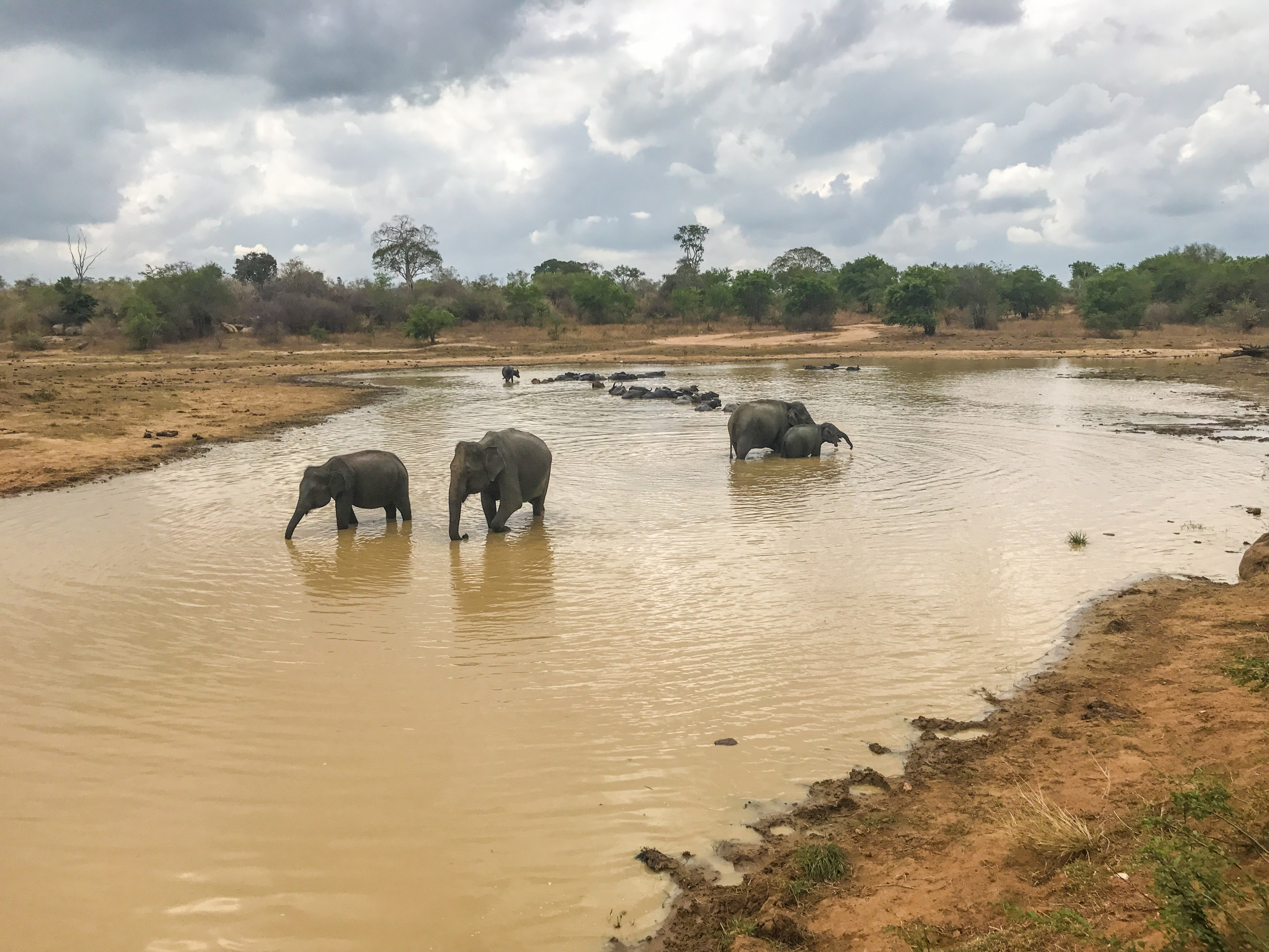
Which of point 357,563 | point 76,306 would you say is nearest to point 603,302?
point 76,306

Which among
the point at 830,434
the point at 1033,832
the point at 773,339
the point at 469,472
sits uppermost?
the point at 773,339

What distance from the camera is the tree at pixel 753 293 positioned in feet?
234

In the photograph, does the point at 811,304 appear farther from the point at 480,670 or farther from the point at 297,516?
the point at 480,670

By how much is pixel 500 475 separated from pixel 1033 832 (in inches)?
350

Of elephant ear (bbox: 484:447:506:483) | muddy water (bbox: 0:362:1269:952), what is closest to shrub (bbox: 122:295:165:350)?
A: muddy water (bbox: 0:362:1269:952)

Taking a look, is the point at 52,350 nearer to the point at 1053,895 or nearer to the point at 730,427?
the point at 730,427

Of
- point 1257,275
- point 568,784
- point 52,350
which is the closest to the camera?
point 568,784

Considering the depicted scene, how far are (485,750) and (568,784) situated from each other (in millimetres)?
768

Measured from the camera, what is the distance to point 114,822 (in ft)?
17.6

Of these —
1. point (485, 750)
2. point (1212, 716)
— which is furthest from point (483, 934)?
point (1212, 716)

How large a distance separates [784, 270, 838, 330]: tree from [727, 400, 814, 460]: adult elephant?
49499 millimetres

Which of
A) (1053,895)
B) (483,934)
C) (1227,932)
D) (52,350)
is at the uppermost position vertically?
(52,350)

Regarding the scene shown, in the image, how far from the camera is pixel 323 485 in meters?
12.3

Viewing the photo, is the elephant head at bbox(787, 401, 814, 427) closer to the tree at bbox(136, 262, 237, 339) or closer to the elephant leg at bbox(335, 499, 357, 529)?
the elephant leg at bbox(335, 499, 357, 529)
